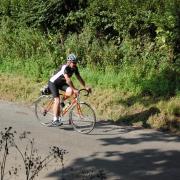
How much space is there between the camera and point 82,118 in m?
12.3

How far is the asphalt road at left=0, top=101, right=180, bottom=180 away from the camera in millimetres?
9492

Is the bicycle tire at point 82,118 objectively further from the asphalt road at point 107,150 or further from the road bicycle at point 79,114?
the asphalt road at point 107,150

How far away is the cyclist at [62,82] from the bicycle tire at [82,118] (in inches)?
13.9

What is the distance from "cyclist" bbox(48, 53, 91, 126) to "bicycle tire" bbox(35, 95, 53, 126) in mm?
439

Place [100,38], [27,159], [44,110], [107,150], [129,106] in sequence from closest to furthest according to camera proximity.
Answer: [27,159] < [107,150] < [44,110] < [129,106] < [100,38]

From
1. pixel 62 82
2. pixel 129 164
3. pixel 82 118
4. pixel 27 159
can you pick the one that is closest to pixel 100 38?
pixel 62 82

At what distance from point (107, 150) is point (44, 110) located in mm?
2561

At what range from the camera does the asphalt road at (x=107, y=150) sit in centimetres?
949

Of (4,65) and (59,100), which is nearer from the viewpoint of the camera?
(59,100)

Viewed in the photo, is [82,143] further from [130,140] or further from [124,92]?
[124,92]

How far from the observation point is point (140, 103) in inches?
532

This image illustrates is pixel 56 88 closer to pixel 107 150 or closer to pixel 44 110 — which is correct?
pixel 44 110

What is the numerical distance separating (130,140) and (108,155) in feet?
4.01

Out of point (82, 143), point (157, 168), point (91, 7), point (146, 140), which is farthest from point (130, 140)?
point (91, 7)
